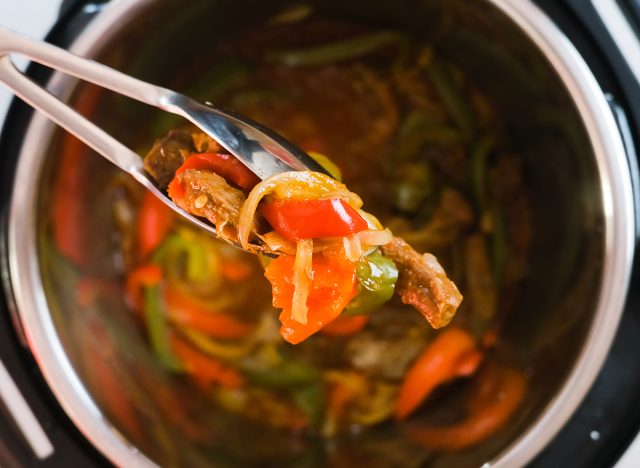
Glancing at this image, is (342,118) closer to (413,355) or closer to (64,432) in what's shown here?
(413,355)

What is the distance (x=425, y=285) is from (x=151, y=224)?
2.40ft

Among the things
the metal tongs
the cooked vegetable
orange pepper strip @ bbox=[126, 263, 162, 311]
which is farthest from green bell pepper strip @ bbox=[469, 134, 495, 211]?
orange pepper strip @ bbox=[126, 263, 162, 311]

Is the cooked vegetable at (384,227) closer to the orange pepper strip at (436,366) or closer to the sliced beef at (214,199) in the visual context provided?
the orange pepper strip at (436,366)

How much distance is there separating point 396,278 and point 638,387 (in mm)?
477

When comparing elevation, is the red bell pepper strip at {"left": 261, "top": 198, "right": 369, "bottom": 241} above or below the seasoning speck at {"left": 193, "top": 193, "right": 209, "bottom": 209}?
above

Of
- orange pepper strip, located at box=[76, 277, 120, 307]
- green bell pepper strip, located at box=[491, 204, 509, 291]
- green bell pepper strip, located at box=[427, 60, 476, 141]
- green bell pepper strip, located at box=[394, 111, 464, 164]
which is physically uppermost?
green bell pepper strip, located at box=[427, 60, 476, 141]

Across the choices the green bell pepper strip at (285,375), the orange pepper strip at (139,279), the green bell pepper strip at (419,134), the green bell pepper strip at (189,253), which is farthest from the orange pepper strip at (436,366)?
the orange pepper strip at (139,279)

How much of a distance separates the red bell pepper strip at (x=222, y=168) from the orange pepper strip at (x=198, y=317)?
1.76ft

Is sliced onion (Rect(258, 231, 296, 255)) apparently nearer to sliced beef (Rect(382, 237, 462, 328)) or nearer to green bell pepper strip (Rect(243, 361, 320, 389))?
sliced beef (Rect(382, 237, 462, 328))

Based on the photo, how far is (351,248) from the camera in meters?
0.92

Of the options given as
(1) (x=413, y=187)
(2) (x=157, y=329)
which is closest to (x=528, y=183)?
(1) (x=413, y=187)

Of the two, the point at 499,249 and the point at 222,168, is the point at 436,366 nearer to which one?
the point at 499,249

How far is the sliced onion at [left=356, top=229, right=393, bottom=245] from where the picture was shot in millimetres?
953

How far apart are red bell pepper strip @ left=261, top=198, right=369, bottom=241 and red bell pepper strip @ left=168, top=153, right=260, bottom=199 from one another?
9 centimetres
